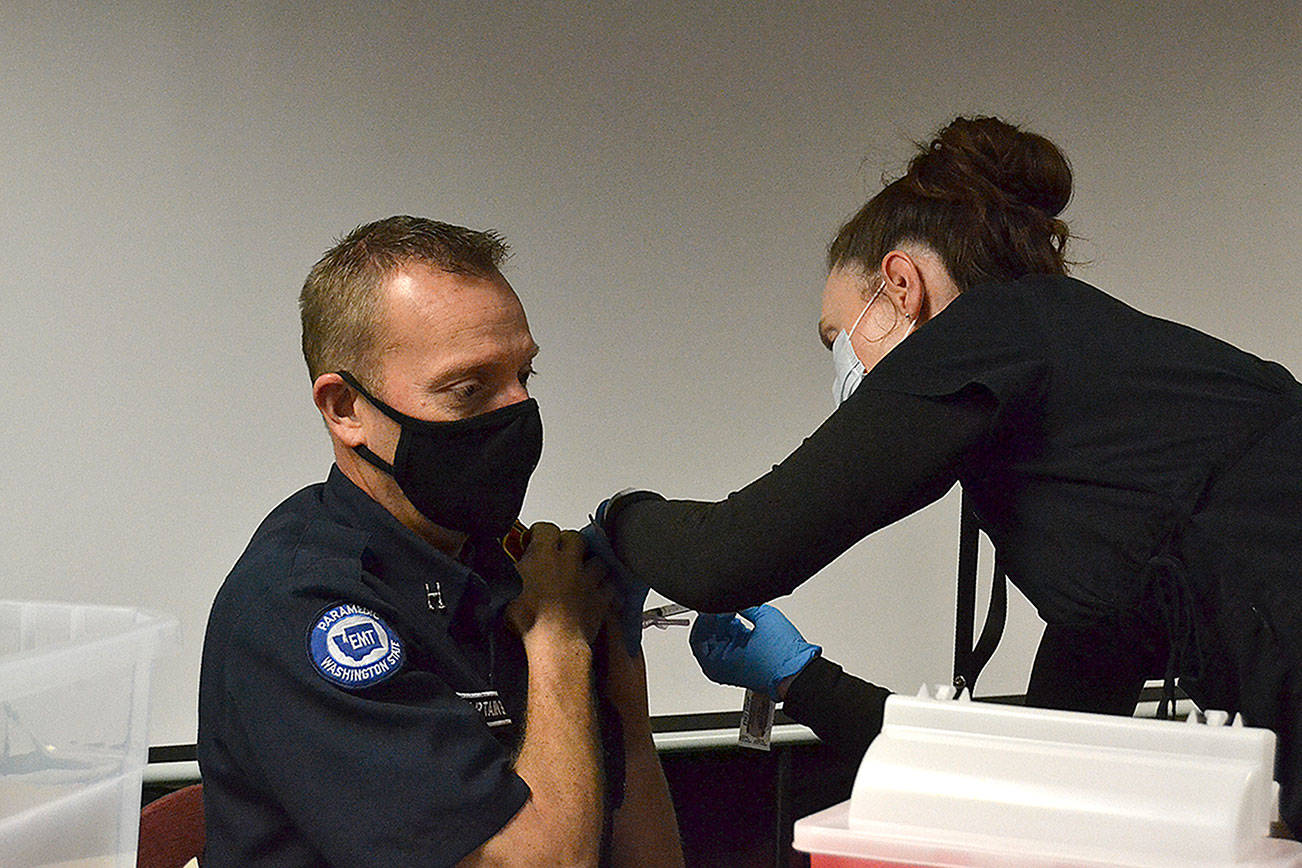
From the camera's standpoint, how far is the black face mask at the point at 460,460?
1.35m

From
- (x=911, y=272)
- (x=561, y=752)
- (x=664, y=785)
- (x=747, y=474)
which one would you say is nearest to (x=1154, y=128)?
(x=747, y=474)

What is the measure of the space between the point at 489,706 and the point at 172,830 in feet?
1.94

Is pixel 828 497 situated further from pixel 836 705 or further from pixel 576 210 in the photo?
pixel 576 210

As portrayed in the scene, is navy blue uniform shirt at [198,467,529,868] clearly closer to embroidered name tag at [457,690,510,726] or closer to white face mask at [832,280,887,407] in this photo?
embroidered name tag at [457,690,510,726]

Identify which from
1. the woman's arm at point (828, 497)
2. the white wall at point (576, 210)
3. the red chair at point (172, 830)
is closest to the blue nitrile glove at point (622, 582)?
the woman's arm at point (828, 497)

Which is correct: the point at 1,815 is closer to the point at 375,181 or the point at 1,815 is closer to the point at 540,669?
the point at 540,669

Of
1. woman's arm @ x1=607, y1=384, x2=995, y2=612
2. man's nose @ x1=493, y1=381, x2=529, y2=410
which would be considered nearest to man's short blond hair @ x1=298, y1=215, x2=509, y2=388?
man's nose @ x1=493, y1=381, x2=529, y2=410

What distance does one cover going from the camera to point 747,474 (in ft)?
8.45

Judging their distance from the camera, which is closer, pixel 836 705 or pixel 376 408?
pixel 376 408

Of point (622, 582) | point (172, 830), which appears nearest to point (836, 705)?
point (622, 582)

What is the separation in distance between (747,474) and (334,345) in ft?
4.29

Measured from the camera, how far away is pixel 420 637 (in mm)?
1299

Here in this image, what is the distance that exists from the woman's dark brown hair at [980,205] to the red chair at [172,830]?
3.59 feet

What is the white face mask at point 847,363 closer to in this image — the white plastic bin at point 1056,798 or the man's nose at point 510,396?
the man's nose at point 510,396
